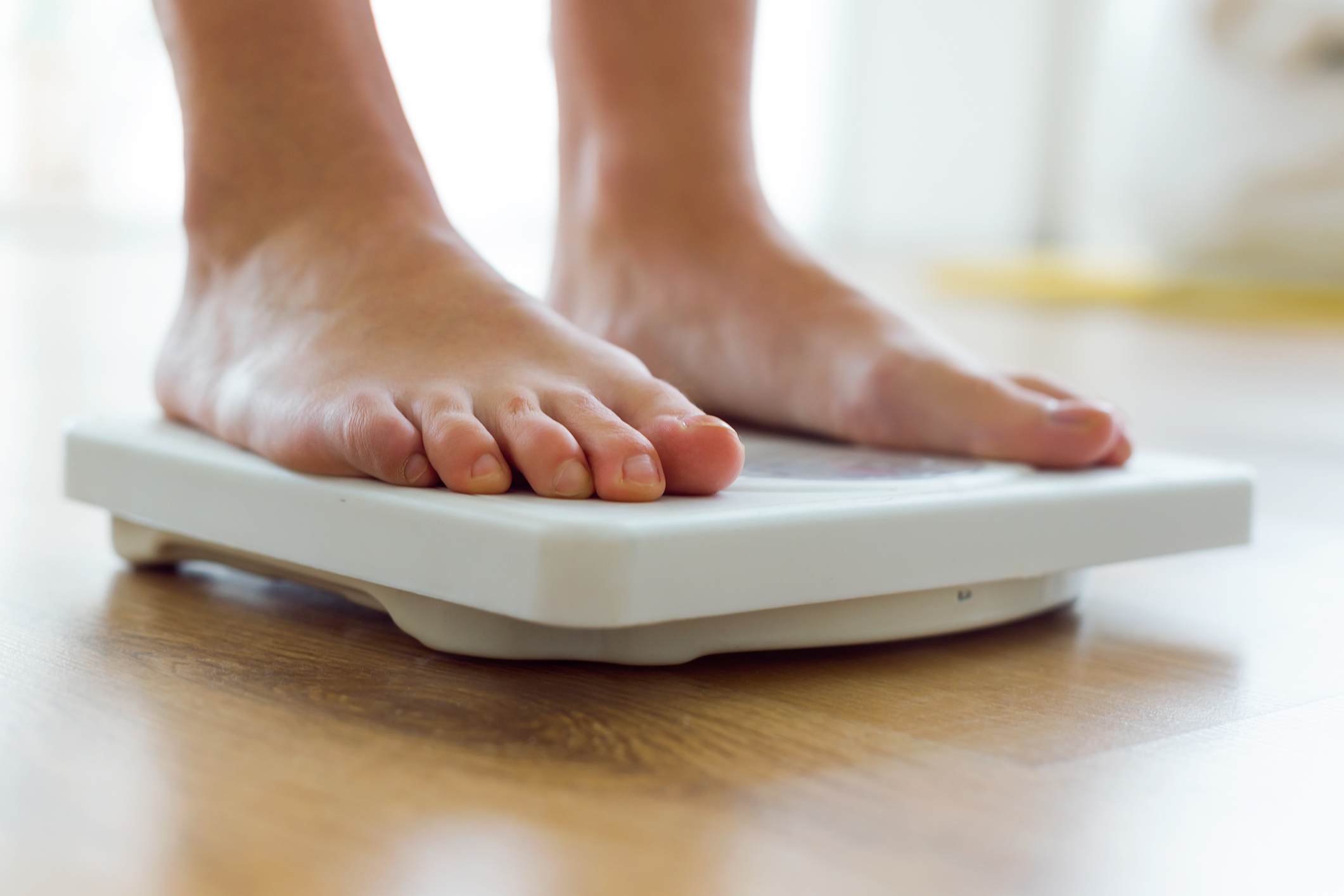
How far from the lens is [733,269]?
93cm

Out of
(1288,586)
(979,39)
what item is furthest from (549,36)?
(979,39)

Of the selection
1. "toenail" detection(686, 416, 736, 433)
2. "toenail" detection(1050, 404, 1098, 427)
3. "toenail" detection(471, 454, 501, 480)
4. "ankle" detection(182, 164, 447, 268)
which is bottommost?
"toenail" detection(471, 454, 501, 480)

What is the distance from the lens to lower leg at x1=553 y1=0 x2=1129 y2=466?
2.77 feet

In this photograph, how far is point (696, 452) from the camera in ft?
2.03

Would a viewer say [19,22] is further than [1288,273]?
Yes

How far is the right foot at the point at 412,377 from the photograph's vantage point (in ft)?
2.04

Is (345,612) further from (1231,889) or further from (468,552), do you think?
(1231,889)

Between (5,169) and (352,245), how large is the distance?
4.42 metres

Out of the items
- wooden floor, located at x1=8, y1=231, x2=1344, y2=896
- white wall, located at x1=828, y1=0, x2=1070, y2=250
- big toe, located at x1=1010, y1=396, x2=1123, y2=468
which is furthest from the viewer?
white wall, located at x1=828, y1=0, x2=1070, y2=250

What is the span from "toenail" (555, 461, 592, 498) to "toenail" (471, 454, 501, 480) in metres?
0.03

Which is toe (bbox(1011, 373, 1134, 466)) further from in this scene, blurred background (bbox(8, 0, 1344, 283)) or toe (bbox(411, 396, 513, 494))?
blurred background (bbox(8, 0, 1344, 283))

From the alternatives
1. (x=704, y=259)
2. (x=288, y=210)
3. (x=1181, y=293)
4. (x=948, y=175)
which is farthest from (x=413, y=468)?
(x=948, y=175)

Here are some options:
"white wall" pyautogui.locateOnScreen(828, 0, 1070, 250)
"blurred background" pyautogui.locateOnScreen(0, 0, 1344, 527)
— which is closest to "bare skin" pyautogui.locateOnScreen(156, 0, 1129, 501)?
"blurred background" pyautogui.locateOnScreen(0, 0, 1344, 527)

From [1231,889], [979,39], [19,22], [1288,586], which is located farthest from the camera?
[979,39]
